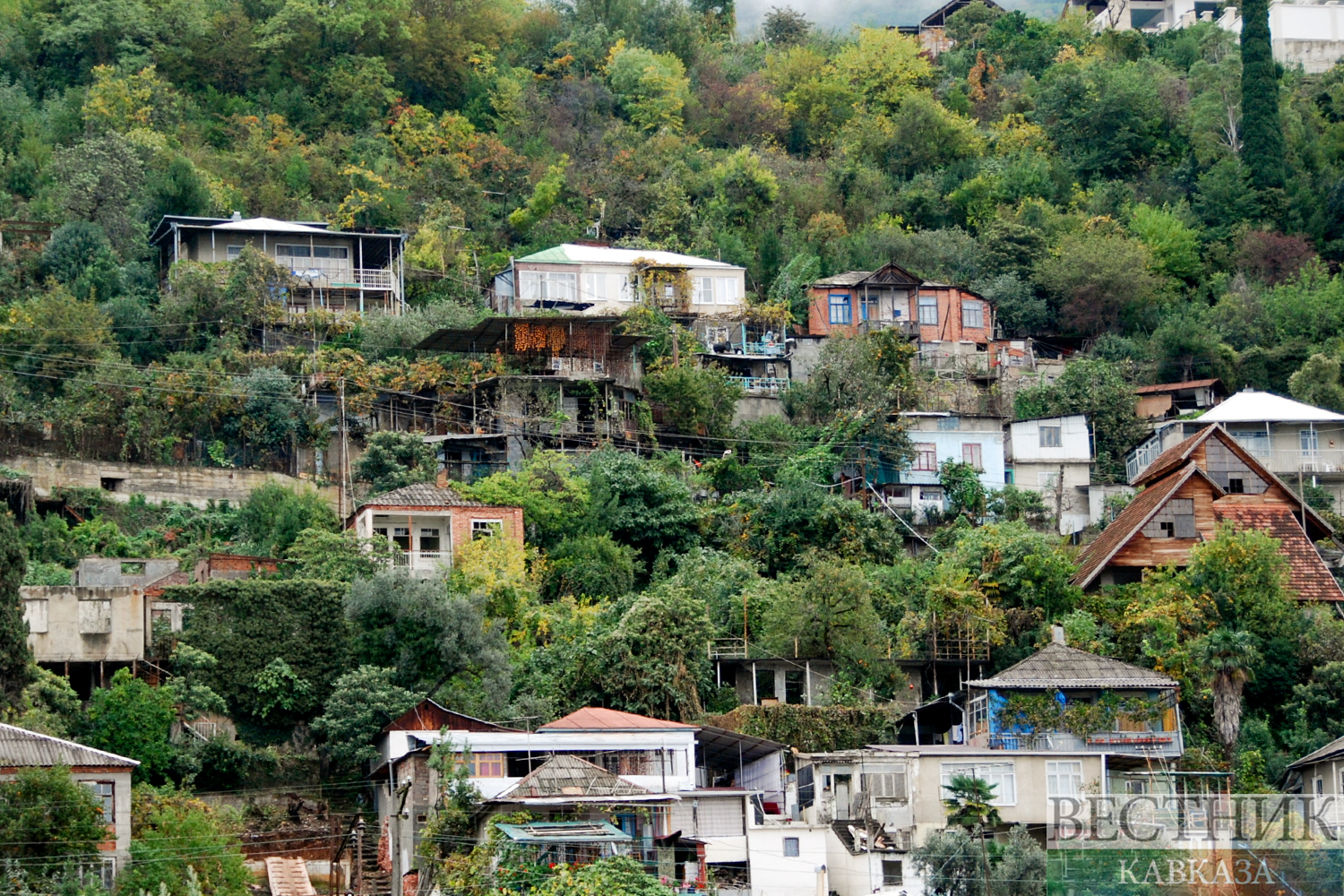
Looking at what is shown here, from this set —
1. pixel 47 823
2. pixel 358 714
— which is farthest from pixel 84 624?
pixel 47 823

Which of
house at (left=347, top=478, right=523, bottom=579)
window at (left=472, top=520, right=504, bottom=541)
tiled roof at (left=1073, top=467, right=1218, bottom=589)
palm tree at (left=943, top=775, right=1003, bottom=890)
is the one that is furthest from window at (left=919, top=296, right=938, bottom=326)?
palm tree at (left=943, top=775, right=1003, bottom=890)

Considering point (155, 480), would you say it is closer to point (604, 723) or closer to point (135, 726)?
point (135, 726)

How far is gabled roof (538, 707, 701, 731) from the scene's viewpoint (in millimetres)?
38375

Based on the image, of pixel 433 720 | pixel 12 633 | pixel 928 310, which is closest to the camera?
pixel 12 633

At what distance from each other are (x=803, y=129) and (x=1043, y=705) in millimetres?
49740

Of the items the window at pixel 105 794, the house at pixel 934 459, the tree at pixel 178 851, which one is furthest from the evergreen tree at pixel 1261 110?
the window at pixel 105 794

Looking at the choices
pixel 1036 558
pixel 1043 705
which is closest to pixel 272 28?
pixel 1036 558

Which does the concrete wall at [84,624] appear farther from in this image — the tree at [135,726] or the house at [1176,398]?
the house at [1176,398]

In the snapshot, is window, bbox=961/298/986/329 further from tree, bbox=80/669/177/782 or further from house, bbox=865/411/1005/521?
tree, bbox=80/669/177/782

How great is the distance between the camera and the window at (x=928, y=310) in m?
64.6

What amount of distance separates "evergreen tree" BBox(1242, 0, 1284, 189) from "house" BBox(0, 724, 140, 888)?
53664 millimetres

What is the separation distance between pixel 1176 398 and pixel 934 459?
11.6m

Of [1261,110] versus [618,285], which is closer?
[618,285]

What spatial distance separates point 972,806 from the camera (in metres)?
35.8
